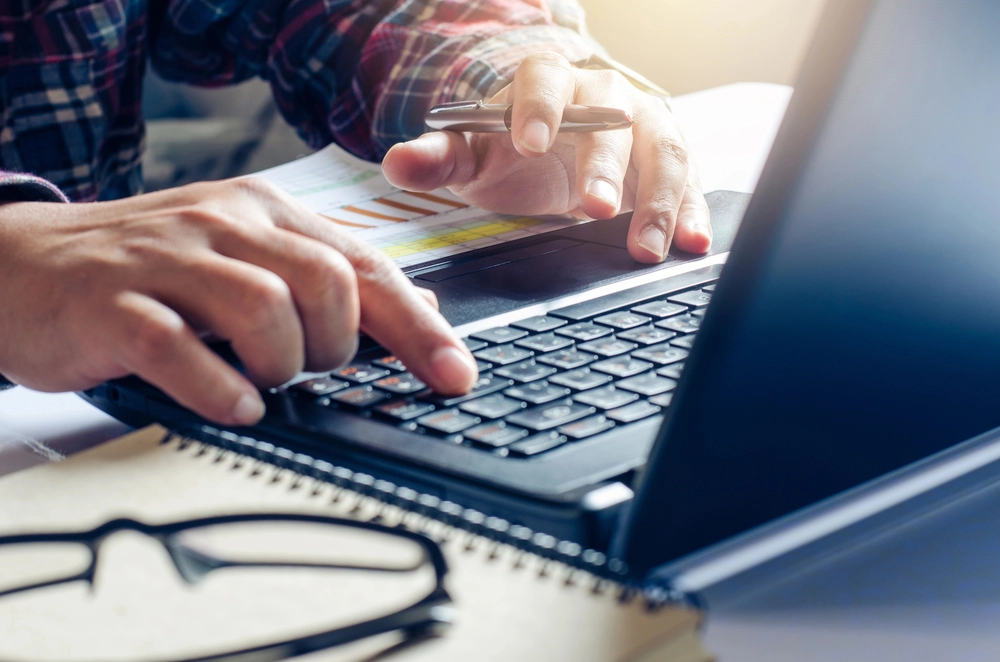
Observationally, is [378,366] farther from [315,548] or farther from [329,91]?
[329,91]

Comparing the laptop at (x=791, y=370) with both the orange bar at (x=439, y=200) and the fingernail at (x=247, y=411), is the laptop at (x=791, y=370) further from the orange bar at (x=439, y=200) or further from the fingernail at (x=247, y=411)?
the orange bar at (x=439, y=200)

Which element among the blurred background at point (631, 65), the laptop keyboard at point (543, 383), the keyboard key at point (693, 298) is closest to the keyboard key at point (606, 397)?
the laptop keyboard at point (543, 383)

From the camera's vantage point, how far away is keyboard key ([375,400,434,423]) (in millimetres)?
305

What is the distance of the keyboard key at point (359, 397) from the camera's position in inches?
12.5

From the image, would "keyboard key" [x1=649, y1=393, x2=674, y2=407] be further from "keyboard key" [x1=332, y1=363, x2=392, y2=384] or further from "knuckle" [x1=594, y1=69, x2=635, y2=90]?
"knuckle" [x1=594, y1=69, x2=635, y2=90]

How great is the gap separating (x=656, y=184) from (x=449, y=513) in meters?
0.37

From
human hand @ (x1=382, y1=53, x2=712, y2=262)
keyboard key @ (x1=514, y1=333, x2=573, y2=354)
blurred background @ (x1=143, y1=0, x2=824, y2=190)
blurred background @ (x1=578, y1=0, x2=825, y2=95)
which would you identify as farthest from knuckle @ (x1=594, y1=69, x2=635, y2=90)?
blurred background @ (x1=578, y1=0, x2=825, y2=95)

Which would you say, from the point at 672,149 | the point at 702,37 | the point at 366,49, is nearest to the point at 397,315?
the point at 672,149

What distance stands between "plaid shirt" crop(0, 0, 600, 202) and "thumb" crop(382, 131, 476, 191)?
0.13m

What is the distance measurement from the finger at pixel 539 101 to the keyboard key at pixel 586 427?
30cm

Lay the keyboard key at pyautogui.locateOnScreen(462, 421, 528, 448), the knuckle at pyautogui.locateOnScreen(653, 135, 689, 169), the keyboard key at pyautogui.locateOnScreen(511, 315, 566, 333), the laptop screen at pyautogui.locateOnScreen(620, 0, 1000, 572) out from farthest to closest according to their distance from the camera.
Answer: the knuckle at pyautogui.locateOnScreen(653, 135, 689, 169) → the keyboard key at pyautogui.locateOnScreen(511, 315, 566, 333) → the keyboard key at pyautogui.locateOnScreen(462, 421, 528, 448) → the laptop screen at pyautogui.locateOnScreen(620, 0, 1000, 572)

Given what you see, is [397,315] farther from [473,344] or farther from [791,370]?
[791,370]

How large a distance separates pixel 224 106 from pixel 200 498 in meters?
1.37

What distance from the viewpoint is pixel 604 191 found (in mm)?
541
